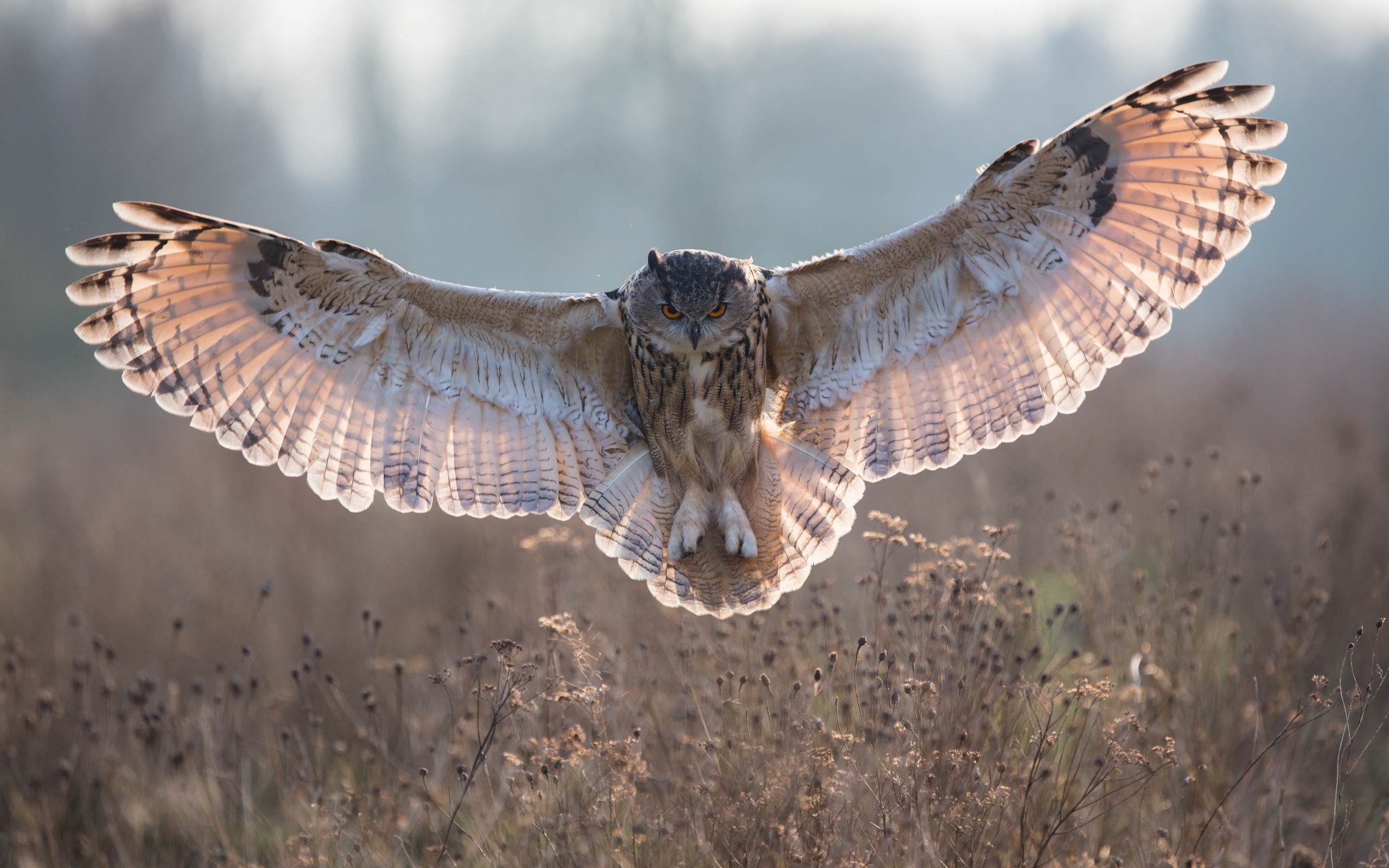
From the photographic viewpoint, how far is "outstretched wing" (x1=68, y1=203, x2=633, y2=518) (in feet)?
11.6

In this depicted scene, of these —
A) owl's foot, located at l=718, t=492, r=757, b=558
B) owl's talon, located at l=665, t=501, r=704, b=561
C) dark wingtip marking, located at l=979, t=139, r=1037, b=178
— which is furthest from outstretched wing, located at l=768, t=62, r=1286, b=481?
owl's talon, located at l=665, t=501, r=704, b=561

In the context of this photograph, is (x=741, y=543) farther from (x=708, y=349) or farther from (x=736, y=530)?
(x=708, y=349)

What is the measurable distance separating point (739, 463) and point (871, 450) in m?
0.55

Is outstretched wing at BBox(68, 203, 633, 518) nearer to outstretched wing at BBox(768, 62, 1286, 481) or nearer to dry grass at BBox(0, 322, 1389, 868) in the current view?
dry grass at BBox(0, 322, 1389, 868)

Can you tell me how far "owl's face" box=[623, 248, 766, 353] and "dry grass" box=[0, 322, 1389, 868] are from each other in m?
0.96

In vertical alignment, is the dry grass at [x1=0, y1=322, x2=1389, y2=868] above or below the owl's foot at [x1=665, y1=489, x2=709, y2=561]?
below

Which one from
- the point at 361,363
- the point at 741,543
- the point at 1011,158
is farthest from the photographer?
the point at 361,363

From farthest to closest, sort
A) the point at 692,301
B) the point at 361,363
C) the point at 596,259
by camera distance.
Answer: the point at 596,259
the point at 361,363
the point at 692,301

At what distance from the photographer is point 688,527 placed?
378cm

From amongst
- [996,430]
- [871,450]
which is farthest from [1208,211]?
[871,450]

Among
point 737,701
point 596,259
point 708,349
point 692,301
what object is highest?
point 596,259

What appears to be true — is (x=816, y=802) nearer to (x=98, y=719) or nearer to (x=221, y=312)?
(x=221, y=312)

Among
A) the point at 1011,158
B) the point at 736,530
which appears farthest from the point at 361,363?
the point at 1011,158

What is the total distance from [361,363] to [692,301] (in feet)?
4.67
